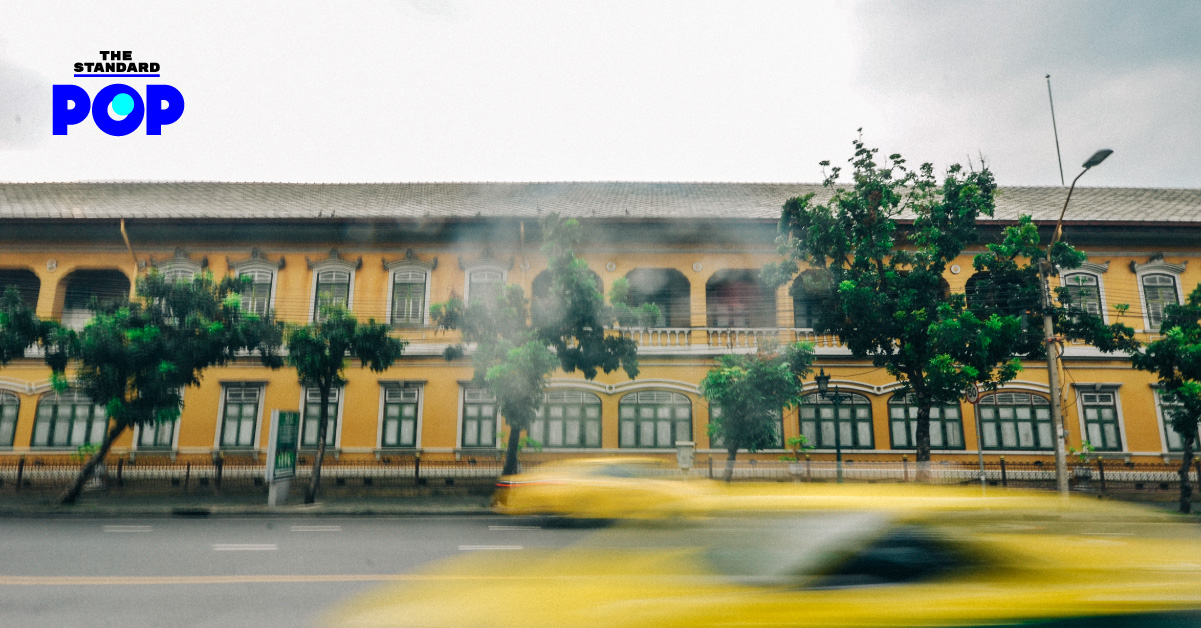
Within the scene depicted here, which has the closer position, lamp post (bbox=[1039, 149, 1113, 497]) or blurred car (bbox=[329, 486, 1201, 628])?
blurred car (bbox=[329, 486, 1201, 628])

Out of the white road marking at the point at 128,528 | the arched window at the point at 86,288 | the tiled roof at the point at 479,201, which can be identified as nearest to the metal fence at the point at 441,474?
the arched window at the point at 86,288

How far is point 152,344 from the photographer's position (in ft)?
52.3

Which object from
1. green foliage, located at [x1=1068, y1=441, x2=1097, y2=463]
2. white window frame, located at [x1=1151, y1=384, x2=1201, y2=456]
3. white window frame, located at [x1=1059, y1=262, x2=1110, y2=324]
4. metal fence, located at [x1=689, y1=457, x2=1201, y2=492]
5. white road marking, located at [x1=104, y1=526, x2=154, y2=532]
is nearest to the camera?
white road marking, located at [x1=104, y1=526, x2=154, y2=532]

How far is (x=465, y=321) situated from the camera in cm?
1612

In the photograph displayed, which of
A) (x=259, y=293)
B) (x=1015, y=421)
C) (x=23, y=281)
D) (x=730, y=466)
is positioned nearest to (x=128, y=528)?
(x=259, y=293)

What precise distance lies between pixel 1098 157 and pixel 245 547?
18232mm

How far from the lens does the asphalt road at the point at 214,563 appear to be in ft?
20.2

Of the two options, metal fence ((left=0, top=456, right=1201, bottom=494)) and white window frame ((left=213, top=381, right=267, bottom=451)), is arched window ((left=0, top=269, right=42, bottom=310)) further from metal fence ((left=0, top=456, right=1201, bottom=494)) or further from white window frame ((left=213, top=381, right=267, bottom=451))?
white window frame ((left=213, top=381, right=267, bottom=451))

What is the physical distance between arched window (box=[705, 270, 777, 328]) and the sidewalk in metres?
9.74

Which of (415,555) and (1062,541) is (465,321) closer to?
(415,555)

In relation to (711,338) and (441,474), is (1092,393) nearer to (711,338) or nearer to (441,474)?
(711,338)

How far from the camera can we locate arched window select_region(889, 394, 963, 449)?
2058 centimetres

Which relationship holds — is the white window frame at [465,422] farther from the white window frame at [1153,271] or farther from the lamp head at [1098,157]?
the white window frame at [1153,271]

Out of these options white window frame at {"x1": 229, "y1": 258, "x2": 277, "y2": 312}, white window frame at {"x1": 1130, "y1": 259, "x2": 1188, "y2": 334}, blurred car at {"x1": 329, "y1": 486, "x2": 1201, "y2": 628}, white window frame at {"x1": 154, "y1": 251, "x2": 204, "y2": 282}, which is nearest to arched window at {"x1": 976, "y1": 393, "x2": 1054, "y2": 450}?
white window frame at {"x1": 1130, "y1": 259, "x2": 1188, "y2": 334}
